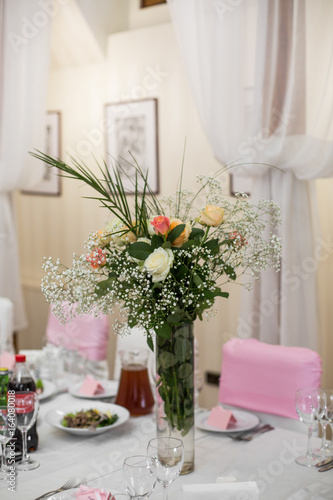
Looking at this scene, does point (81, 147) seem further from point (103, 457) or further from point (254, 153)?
point (103, 457)

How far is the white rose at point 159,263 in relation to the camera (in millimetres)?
1441

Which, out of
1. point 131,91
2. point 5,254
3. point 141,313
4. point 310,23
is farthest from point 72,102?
point 141,313

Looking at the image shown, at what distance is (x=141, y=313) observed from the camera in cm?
152

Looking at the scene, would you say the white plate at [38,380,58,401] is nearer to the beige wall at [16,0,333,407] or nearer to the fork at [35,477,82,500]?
the fork at [35,477,82,500]

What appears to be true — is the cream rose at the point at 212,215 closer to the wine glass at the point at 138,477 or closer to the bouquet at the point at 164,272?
the bouquet at the point at 164,272

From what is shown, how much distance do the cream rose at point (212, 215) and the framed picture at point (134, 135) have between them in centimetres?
228

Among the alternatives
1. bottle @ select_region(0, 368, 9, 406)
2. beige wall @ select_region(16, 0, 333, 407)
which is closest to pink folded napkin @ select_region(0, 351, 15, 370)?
bottle @ select_region(0, 368, 9, 406)

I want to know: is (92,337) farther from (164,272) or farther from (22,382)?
(164,272)

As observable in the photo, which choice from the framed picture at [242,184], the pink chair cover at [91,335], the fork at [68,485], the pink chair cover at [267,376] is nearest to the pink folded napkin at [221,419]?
the pink chair cover at [267,376]

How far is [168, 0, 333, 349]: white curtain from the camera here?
2676 mm

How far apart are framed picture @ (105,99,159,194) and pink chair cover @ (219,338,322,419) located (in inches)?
73.7

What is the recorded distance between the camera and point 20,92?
12.2ft

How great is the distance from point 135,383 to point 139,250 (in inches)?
28.2

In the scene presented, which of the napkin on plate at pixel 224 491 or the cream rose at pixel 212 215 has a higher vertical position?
the cream rose at pixel 212 215
